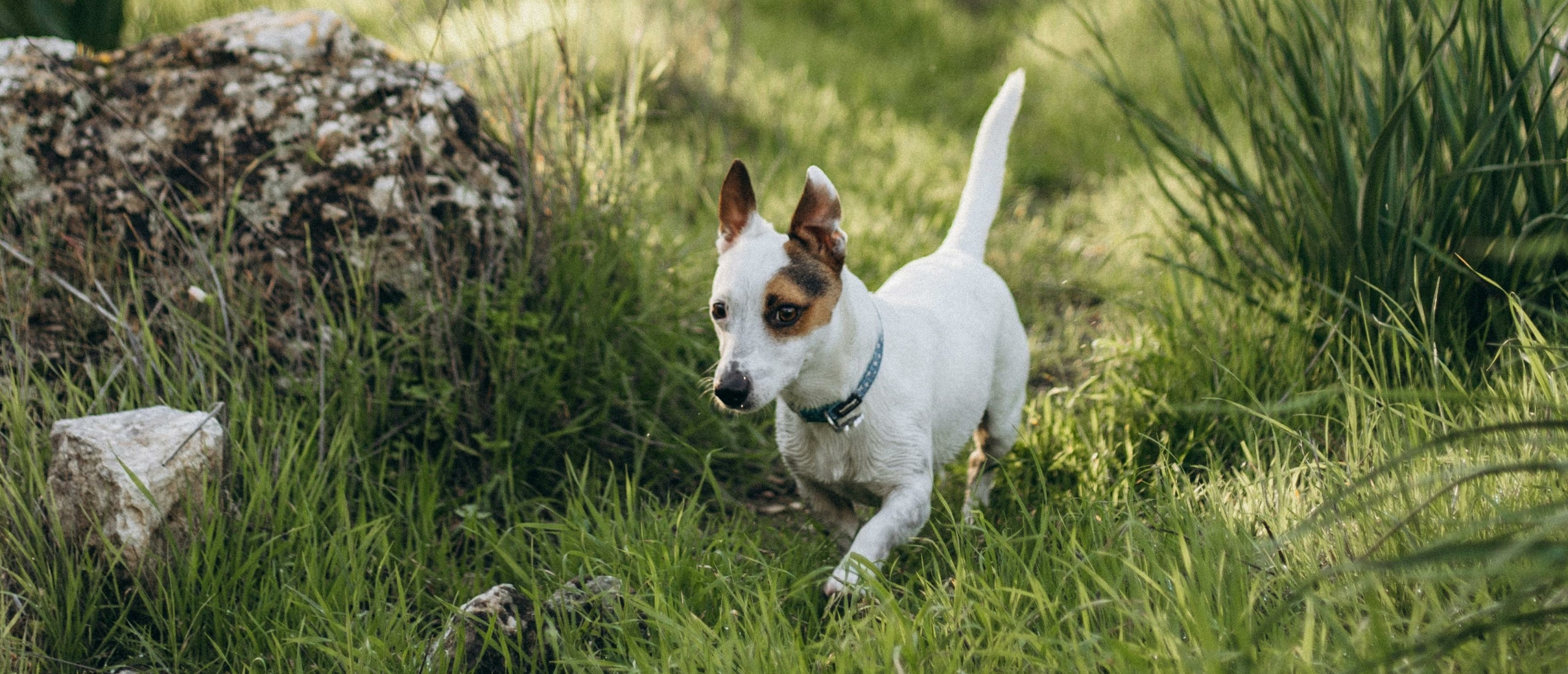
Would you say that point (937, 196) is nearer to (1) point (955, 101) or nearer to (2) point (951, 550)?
(1) point (955, 101)

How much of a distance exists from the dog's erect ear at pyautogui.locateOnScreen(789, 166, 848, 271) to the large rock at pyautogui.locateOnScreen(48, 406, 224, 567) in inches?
61.0

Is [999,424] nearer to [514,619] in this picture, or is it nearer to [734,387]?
[734,387]

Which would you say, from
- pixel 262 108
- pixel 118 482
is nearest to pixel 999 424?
pixel 118 482

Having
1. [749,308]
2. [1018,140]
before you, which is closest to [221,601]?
[749,308]

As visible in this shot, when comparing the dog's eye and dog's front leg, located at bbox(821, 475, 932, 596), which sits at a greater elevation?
the dog's eye

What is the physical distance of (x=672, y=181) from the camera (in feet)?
18.6

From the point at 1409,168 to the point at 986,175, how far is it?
1.16 metres

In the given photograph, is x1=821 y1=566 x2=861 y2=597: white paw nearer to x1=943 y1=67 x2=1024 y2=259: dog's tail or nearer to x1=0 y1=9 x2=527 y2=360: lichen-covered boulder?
x1=943 y1=67 x2=1024 y2=259: dog's tail

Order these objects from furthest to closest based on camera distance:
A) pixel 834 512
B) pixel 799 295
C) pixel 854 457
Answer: pixel 834 512
pixel 854 457
pixel 799 295

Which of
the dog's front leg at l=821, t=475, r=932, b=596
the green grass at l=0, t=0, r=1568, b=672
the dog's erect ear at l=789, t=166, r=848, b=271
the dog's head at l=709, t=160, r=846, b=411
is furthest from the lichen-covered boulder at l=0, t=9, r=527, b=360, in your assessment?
the dog's front leg at l=821, t=475, r=932, b=596

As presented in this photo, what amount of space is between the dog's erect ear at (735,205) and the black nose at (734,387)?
1.48ft

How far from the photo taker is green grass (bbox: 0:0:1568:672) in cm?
197

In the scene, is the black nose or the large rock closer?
the black nose

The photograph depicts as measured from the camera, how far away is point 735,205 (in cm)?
264
